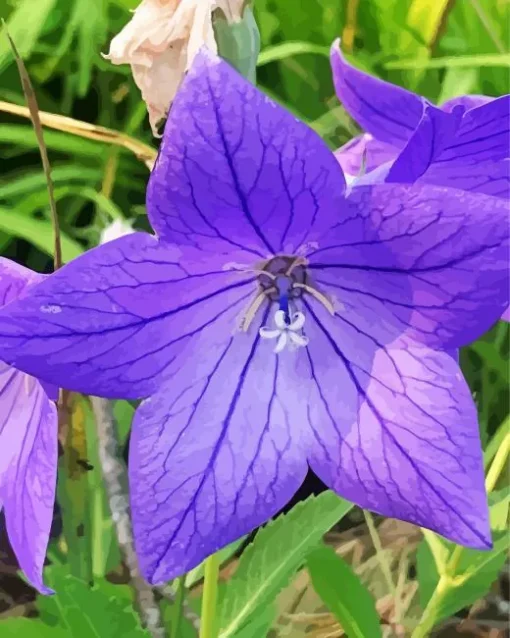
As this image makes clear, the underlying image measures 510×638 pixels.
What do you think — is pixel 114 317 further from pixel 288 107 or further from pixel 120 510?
pixel 288 107

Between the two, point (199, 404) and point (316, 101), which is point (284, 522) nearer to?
point (199, 404)

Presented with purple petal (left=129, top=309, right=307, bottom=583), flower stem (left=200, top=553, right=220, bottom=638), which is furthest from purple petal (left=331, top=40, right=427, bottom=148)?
flower stem (left=200, top=553, right=220, bottom=638)

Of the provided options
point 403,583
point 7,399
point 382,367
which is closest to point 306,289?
point 382,367

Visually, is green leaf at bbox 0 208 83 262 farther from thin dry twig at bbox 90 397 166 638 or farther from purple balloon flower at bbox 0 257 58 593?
purple balloon flower at bbox 0 257 58 593

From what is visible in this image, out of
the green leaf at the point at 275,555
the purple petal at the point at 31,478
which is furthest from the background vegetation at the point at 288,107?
the purple petal at the point at 31,478

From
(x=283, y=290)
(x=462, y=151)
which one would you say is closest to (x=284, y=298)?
(x=283, y=290)

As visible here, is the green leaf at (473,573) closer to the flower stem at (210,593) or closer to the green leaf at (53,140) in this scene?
the flower stem at (210,593)
